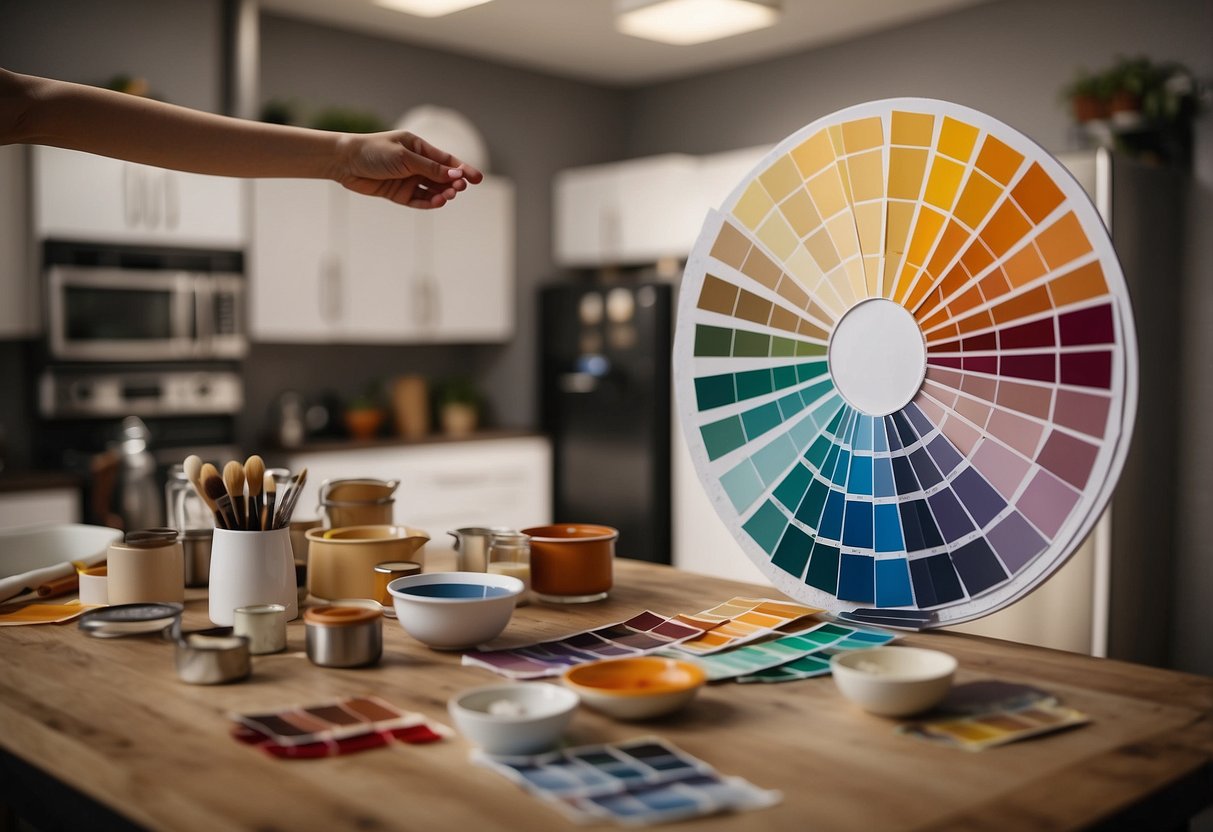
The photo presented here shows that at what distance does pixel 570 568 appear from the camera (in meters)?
1.66

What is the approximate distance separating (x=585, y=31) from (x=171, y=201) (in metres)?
2.07

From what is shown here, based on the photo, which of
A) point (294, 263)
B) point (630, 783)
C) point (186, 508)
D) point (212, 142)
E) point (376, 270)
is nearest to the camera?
point (630, 783)

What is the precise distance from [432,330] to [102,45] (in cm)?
179

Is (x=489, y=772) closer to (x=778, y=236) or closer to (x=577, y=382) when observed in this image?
(x=778, y=236)

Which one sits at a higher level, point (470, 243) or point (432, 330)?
point (470, 243)

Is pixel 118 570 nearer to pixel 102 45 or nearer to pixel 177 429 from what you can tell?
pixel 177 429

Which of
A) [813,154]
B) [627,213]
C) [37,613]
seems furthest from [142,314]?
[813,154]

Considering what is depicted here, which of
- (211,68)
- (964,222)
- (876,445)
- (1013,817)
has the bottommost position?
(1013,817)

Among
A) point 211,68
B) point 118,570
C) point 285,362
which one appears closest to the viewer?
point 118,570

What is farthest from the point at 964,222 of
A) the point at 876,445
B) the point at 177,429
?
the point at 177,429

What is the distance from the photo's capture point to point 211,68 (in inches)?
161

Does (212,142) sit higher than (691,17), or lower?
lower

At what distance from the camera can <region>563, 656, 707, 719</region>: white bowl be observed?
3.61 feet

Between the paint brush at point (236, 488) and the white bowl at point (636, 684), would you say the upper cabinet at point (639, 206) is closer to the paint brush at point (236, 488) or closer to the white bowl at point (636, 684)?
the paint brush at point (236, 488)
